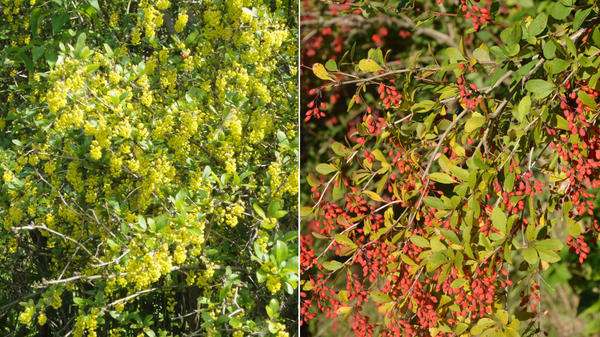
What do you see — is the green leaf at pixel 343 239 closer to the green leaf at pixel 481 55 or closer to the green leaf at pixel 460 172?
the green leaf at pixel 460 172

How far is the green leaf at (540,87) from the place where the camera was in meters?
0.94

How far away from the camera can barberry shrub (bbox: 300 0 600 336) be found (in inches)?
39.9

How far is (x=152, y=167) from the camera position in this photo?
1532 millimetres

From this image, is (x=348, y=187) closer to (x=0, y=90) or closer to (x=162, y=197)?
(x=162, y=197)

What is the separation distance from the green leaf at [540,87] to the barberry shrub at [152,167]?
731mm

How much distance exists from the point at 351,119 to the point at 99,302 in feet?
2.80

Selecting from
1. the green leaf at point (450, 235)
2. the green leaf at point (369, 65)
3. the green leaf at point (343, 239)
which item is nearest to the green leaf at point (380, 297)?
the green leaf at point (343, 239)

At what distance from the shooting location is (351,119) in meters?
1.51

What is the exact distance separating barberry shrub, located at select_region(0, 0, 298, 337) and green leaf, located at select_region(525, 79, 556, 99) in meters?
0.73

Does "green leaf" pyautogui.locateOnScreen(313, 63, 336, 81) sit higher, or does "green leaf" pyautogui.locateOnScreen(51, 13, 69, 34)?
"green leaf" pyautogui.locateOnScreen(51, 13, 69, 34)

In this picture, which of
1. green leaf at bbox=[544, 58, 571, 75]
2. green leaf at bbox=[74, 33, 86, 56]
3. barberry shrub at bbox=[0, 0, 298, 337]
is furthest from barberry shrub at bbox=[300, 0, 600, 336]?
green leaf at bbox=[74, 33, 86, 56]

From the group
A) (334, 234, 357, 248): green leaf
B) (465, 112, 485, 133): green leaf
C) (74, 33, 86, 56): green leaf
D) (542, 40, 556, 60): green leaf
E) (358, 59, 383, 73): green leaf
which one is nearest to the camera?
(542, 40, 556, 60): green leaf

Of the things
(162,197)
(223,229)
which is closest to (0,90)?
(162,197)

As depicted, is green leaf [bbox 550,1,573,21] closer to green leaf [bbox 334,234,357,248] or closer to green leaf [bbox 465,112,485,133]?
green leaf [bbox 465,112,485,133]
